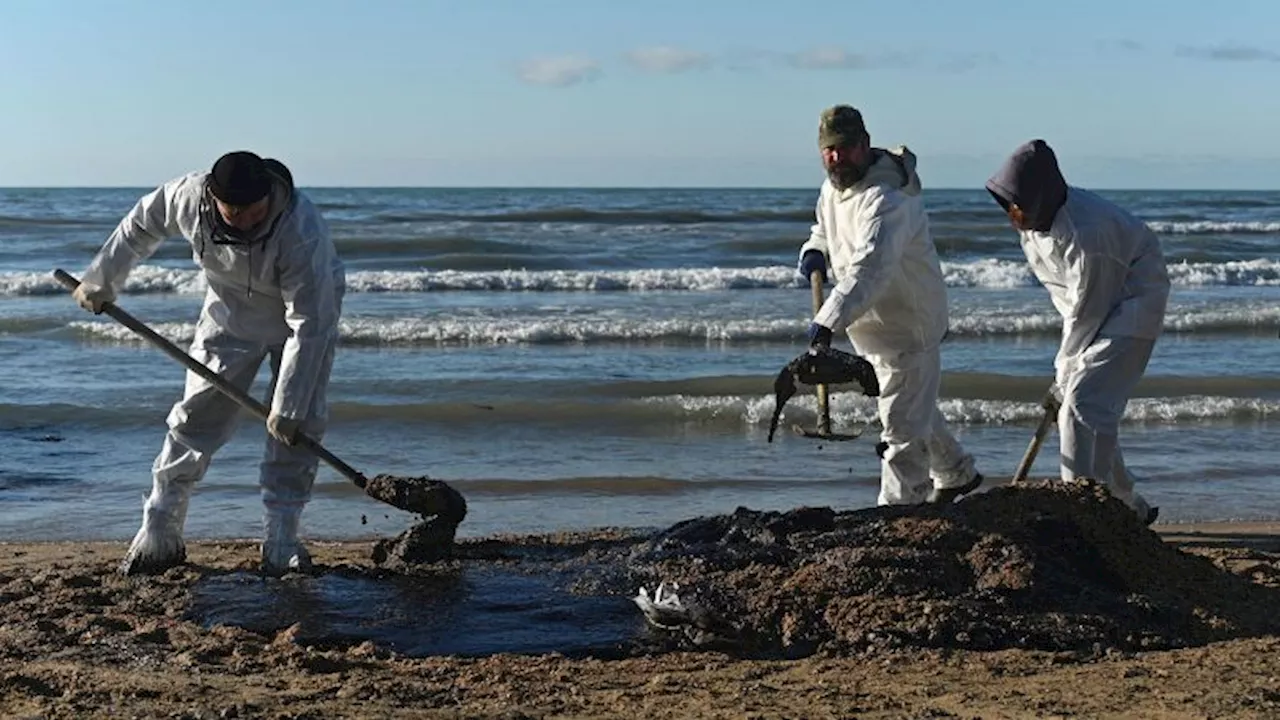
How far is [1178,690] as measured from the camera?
4.55m

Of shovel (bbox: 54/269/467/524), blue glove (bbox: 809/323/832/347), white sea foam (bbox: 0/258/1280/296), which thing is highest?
blue glove (bbox: 809/323/832/347)

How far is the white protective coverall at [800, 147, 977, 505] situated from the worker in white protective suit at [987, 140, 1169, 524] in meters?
0.40

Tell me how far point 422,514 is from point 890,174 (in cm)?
224

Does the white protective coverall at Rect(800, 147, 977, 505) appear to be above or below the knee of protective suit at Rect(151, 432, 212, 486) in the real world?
above

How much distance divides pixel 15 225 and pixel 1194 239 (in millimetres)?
21900

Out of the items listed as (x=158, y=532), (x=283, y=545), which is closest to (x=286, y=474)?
(x=283, y=545)

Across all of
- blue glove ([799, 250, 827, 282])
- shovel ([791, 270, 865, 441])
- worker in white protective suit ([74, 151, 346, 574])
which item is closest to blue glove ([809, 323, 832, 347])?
shovel ([791, 270, 865, 441])

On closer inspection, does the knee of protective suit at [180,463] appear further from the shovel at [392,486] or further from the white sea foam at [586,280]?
the white sea foam at [586,280]

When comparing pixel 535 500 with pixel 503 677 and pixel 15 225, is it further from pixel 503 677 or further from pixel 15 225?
pixel 15 225

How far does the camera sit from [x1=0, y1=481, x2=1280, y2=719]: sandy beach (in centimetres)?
445

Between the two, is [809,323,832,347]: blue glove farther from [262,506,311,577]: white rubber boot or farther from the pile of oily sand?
[262,506,311,577]: white rubber boot

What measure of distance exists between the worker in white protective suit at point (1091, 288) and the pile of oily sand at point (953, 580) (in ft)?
1.91

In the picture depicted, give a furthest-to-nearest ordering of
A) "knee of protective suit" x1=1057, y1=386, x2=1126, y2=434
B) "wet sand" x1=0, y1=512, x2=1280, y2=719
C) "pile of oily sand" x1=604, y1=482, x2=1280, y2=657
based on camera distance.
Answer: "knee of protective suit" x1=1057, y1=386, x2=1126, y2=434 < "pile of oily sand" x1=604, y1=482, x2=1280, y2=657 < "wet sand" x1=0, y1=512, x2=1280, y2=719

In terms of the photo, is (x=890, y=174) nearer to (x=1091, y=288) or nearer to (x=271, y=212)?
(x=1091, y=288)
